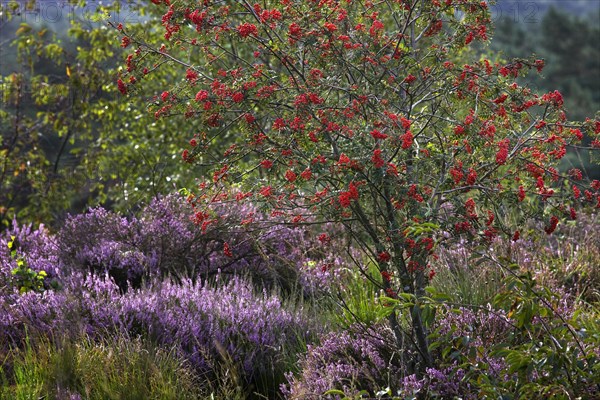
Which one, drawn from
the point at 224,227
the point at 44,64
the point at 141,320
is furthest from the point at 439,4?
the point at 44,64

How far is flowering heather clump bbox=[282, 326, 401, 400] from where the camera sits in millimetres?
4160

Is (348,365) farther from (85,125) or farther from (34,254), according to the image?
(85,125)

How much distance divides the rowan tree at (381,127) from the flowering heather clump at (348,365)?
19 centimetres

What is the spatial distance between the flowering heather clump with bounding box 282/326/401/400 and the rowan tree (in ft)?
0.61

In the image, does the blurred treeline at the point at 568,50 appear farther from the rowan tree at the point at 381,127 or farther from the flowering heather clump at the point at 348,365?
the flowering heather clump at the point at 348,365

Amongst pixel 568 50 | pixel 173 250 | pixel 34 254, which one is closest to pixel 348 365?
pixel 173 250

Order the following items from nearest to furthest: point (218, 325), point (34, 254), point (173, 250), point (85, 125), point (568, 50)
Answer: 1. point (218, 325)
2. point (34, 254)
3. point (173, 250)
4. point (85, 125)
5. point (568, 50)

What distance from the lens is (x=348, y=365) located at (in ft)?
14.2

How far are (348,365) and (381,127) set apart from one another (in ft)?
4.23

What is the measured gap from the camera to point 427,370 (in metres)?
4.08

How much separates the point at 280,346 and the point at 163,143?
18.4 ft

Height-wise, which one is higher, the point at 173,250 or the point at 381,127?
the point at 381,127

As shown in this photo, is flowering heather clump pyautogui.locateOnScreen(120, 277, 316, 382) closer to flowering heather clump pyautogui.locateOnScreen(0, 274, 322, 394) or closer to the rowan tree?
flowering heather clump pyautogui.locateOnScreen(0, 274, 322, 394)

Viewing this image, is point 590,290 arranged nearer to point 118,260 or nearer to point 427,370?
point 427,370
